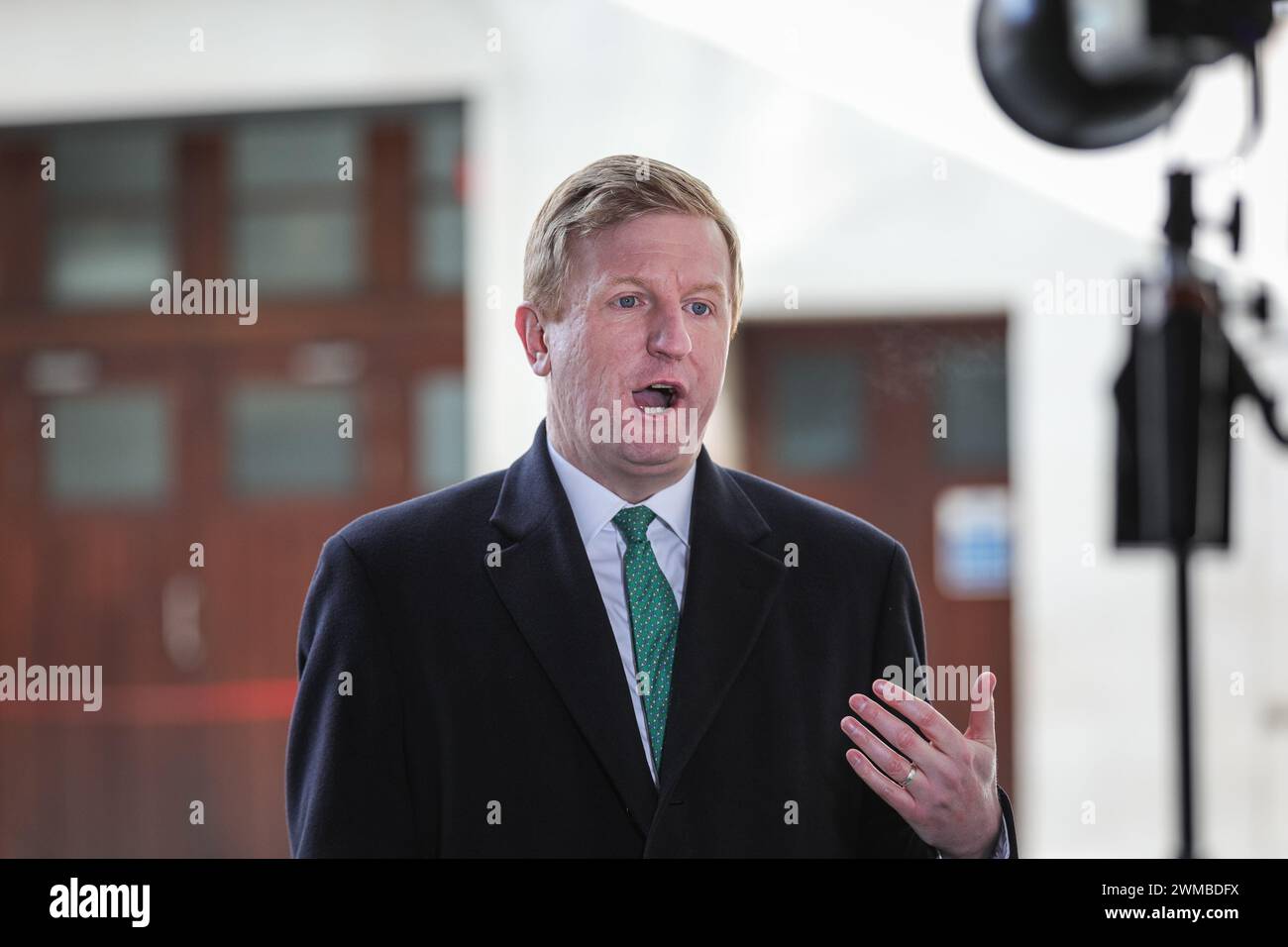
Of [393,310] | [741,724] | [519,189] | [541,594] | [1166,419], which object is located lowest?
[741,724]

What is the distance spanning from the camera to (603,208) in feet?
4.24

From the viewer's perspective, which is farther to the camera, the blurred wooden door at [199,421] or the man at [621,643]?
the blurred wooden door at [199,421]

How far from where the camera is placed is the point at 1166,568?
121 inches

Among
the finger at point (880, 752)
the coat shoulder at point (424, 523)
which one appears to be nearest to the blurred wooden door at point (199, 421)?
the coat shoulder at point (424, 523)

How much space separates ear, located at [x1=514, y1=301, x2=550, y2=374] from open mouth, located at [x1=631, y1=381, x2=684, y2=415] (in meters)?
0.11

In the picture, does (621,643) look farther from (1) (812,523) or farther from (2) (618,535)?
(1) (812,523)

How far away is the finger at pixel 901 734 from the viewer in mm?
1242

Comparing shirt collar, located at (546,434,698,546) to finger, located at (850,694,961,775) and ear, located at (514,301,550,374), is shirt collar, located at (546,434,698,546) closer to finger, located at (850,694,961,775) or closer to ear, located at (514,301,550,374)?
ear, located at (514,301,550,374)

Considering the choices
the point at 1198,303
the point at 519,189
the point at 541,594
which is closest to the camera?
the point at 541,594

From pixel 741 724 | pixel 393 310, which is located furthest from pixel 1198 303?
pixel 393 310

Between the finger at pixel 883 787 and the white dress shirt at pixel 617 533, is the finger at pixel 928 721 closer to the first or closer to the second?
the finger at pixel 883 787
